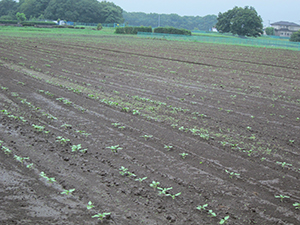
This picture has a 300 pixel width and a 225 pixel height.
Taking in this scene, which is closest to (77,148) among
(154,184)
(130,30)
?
(154,184)

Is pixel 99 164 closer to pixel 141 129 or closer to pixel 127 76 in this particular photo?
pixel 141 129

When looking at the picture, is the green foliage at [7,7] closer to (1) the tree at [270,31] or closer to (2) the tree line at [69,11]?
(2) the tree line at [69,11]

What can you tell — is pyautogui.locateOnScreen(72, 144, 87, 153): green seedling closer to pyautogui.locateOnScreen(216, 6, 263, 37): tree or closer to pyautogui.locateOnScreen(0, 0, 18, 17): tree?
pyautogui.locateOnScreen(216, 6, 263, 37): tree

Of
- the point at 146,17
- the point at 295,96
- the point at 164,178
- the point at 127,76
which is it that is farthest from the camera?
the point at 146,17

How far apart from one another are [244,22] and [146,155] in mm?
87776

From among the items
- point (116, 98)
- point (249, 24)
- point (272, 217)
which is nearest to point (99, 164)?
point (272, 217)

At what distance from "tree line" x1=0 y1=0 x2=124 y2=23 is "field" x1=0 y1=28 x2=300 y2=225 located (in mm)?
105172

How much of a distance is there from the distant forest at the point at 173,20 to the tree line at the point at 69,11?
54.1 meters

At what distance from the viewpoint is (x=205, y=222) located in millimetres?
4387

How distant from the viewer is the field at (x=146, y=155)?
4.64 meters

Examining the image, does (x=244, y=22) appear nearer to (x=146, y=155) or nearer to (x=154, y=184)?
(x=146, y=155)

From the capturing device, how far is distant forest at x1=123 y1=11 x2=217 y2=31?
172 meters

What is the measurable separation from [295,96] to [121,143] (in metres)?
8.92

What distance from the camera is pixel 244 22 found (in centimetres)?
8644
